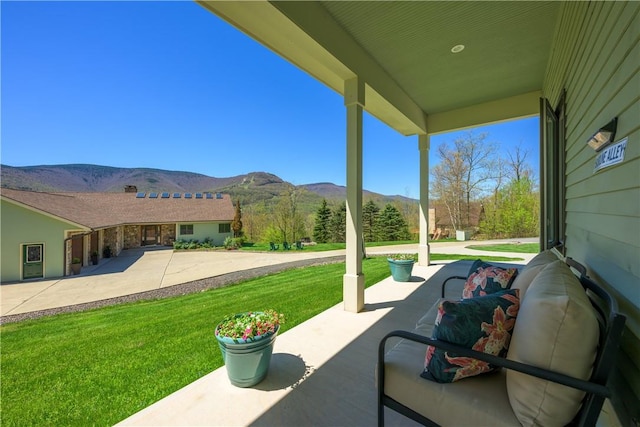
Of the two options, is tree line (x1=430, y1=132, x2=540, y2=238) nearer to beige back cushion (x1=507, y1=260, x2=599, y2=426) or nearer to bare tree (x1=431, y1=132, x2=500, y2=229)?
bare tree (x1=431, y1=132, x2=500, y2=229)

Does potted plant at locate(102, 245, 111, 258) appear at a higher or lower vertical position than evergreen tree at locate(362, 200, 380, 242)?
lower

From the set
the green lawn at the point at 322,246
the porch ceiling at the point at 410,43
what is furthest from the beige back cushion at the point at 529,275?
the green lawn at the point at 322,246

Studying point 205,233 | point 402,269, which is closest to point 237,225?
point 205,233

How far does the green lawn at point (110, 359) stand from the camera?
1.91 metres

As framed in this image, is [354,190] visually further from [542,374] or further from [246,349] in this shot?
[542,374]

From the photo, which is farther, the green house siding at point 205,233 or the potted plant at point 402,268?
the green house siding at point 205,233

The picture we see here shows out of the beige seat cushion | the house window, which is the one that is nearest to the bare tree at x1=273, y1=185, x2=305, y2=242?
the house window

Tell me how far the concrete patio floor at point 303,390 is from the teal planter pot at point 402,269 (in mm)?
1867

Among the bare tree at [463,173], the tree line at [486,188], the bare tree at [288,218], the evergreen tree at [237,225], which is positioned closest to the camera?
the tree line at [486,188]

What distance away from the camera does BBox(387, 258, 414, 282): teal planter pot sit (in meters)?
4.96

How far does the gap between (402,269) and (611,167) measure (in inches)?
154

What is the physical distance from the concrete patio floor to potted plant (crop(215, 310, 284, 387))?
0.32ft

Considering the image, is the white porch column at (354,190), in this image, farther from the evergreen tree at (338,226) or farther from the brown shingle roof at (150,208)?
the brown shingle roof at (150,208)

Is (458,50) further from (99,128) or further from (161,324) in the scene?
(99,128)
